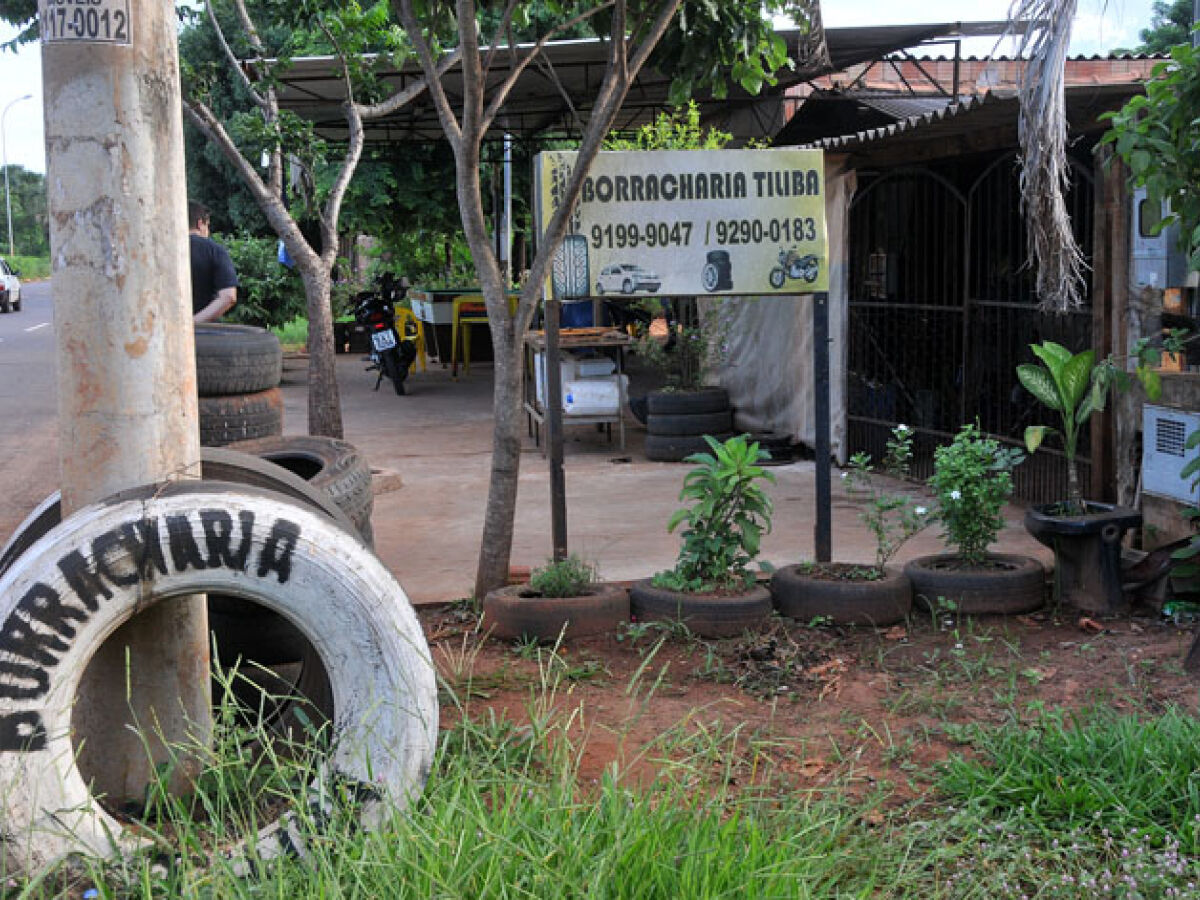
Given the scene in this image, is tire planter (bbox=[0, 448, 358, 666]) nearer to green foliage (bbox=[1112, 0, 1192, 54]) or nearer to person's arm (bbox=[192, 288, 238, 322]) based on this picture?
person's arm (bbox=[192, 288, 238, 322])

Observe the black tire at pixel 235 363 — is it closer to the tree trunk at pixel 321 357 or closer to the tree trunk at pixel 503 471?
the tree trunk at pixel 503 471

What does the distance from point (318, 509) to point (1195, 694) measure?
305 centimetres

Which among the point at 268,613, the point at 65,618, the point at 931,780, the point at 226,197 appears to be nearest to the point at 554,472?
the point at 268,613

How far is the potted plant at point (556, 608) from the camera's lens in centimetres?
550

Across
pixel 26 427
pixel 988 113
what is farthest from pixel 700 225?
pixel 26 427

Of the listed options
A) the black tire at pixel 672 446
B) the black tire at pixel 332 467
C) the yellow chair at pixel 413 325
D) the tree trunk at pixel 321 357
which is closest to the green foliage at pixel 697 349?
the black tire at pixel 672 446

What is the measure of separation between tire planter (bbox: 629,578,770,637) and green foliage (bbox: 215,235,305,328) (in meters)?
14.1

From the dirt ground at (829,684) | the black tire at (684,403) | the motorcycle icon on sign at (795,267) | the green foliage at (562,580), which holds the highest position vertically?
the motorcycle icon on sign at (795,267)

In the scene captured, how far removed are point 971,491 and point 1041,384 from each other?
0.65m

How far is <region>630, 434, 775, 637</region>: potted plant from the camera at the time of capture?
5.52 meters

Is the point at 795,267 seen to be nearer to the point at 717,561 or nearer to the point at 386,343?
the point at 717,561

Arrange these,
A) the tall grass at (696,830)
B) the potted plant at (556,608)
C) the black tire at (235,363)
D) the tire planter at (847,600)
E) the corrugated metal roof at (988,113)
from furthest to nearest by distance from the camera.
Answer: the black tire at (235,363) → the corrugated metal roof at (988,113) → the tire planter at (847,600) → the potted plant at (556,608) → the tall grass at (696,830)

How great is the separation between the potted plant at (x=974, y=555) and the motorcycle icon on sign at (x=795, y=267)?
3.37ft

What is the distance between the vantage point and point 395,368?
16.4m
